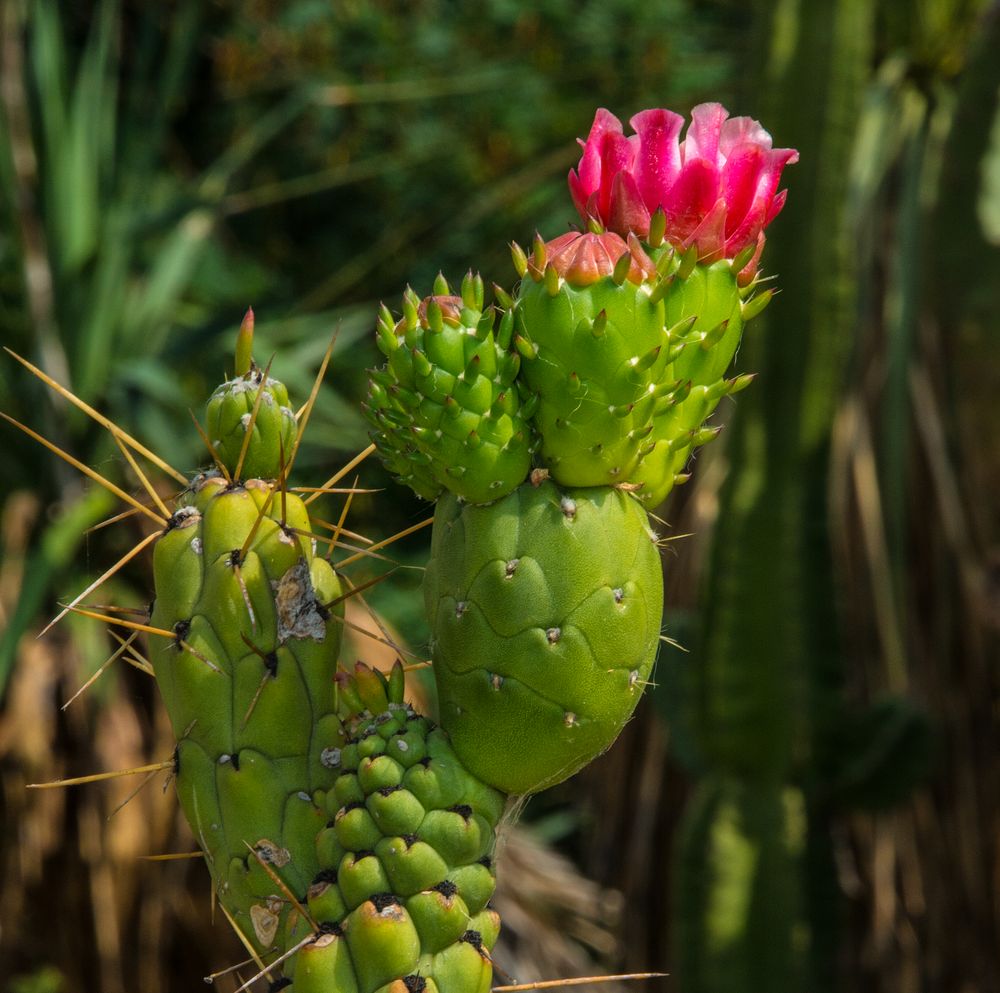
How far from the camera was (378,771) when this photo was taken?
94 cm

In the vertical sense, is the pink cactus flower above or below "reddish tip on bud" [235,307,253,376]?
above

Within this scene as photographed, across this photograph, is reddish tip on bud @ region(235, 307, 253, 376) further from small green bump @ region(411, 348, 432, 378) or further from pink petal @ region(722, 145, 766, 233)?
pink petal @ region(722, 145, 766, 233)

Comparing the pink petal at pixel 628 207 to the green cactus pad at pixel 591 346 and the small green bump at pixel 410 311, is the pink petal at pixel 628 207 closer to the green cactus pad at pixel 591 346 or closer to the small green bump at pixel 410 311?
the green cactus pad at pixel 591 346

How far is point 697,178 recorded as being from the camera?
0.97 m

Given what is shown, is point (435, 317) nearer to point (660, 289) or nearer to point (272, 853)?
point (660, 289)

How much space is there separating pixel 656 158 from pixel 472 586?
1.08 ft

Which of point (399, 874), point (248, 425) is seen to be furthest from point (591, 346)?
point (399, 874)

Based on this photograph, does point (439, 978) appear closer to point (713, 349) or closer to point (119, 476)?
point (713, 349)

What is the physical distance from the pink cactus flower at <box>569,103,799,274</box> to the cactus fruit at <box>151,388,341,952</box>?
34 cm

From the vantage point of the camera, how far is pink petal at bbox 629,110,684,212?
0.97 metres

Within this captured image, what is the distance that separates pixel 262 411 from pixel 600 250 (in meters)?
0.29

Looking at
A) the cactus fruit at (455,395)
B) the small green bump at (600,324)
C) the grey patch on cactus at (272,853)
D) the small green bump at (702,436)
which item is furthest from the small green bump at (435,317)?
the grey patch on cactus at (272,853)

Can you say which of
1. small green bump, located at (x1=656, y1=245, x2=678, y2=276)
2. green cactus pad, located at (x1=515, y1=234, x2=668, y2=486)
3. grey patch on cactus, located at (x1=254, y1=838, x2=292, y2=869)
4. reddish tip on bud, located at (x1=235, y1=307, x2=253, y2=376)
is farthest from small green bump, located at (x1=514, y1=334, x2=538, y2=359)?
grey patch on cactus, located at (x1=254, y1=838, x2=292, y2=869)

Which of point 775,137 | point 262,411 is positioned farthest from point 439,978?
point 775,137
